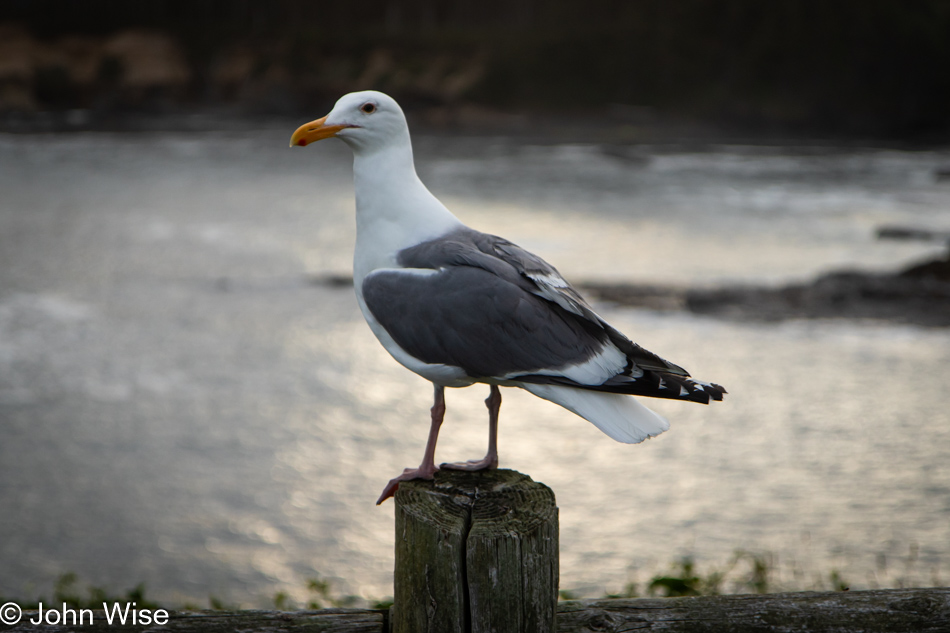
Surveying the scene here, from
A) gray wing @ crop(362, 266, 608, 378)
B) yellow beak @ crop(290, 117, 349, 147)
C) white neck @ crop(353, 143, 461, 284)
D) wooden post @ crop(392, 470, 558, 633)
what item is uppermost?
yellow beak @ crop(290, 117, 349, 147)

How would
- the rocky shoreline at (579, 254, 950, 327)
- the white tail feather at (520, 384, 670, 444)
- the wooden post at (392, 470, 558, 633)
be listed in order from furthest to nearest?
1. the rocky shoreline at (579, 254, 950, 327)
2. the white tail feather at (520, 384, 670, 444)
3. the wooden post at (392, 470, 558, 633)

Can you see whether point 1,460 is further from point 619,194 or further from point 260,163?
point 260,163

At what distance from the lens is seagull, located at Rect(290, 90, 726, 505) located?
2039 millimetres

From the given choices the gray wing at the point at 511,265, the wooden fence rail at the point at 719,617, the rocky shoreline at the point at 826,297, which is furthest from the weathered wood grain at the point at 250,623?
the rocky shoreline at the point at 826,297

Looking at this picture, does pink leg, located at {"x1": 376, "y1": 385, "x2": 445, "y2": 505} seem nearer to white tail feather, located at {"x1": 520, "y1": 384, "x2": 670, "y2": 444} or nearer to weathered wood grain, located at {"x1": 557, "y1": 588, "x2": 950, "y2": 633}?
white tail feather, located at {"x1": 520, "y1": 384, "x2": 670, "y2": 444}

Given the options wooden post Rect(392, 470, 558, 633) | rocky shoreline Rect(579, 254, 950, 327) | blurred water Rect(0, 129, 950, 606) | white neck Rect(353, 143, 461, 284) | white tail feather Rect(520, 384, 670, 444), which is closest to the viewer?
wooden post Rect(392, 470, 558, 633)

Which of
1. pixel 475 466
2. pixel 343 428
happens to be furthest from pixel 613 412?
pixel 343 428

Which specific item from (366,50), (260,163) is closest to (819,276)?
(260,163)

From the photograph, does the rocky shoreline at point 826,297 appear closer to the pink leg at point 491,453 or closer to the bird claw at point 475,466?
the pink leg at point 491,453

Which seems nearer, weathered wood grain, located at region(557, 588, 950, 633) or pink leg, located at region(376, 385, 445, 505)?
weathered wood grain, located at region(557, 588, 950, 633)

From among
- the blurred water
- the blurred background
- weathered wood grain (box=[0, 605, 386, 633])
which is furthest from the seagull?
the blurred water

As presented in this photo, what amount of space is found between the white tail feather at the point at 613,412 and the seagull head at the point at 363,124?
0.81 meters

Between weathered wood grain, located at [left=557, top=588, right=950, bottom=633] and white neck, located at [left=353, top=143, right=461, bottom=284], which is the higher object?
white neck, located at [left=353, top=143, right=461, bottom=284]

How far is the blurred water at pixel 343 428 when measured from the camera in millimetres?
4531
